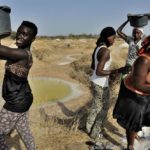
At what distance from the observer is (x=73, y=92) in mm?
10570

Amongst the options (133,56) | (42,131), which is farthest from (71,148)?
(133,56)

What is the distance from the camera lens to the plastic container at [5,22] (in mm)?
4281

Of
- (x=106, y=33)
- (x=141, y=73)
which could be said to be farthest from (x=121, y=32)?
(x=141, y=73)

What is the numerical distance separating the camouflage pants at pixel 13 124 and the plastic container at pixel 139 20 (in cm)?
298

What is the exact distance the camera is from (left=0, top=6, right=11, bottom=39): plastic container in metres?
4.28

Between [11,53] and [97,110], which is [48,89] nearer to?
[97,110]

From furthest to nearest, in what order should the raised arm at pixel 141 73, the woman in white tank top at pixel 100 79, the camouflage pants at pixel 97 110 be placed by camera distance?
the camouflage pants at pixel 97 110
the woman in white tank top at pixel 100 79
the raised arm at pixel 141 73

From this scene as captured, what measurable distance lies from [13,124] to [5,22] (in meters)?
1.15

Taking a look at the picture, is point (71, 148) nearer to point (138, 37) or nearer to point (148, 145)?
point (148, 145)

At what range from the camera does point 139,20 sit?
23.3 feet

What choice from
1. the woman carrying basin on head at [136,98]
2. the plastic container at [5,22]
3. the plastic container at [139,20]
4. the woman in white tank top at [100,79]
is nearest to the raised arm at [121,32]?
the plastic container at [139,20]

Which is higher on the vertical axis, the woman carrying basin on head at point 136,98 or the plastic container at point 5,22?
the plastic container at point 5,22

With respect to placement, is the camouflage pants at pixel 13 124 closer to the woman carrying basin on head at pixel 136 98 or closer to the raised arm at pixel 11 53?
the raised arm at pixel 11 53

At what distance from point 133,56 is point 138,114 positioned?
1831 mm
